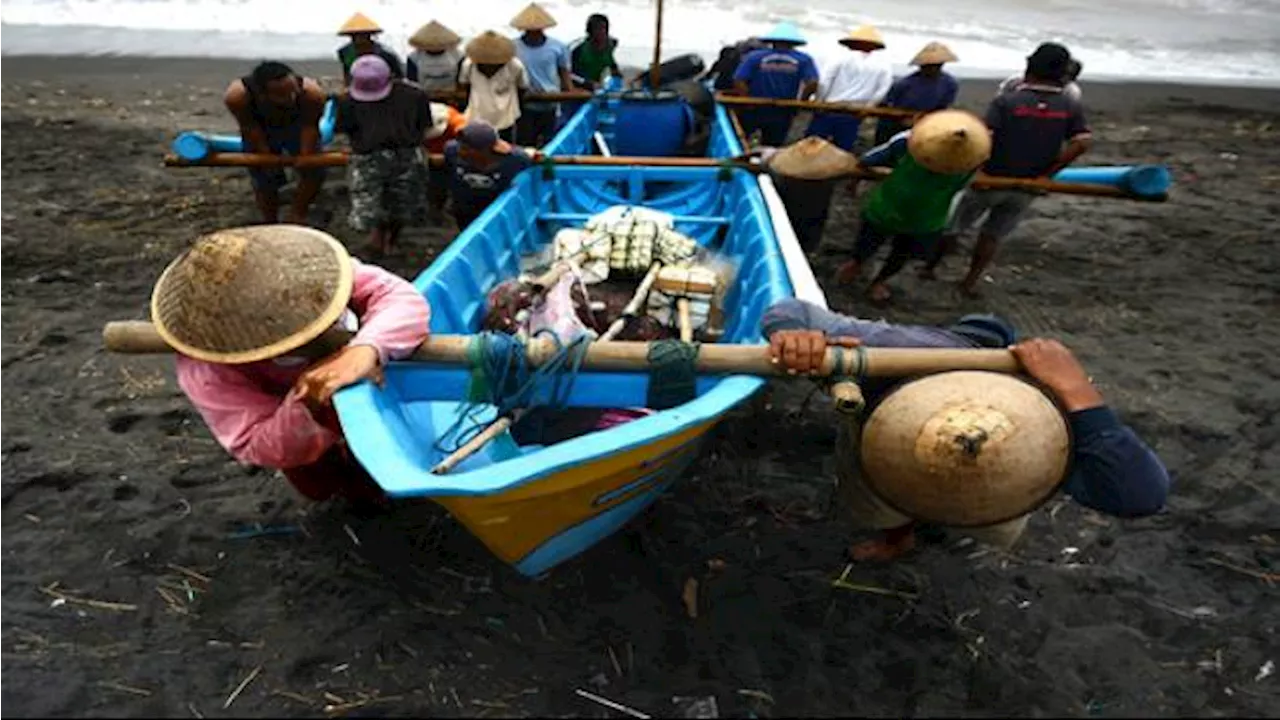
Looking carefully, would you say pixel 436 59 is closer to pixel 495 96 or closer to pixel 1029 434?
pixel 495 96

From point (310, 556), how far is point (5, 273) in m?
4.45

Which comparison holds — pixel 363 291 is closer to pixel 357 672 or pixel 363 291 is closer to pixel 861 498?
pixel 357 672

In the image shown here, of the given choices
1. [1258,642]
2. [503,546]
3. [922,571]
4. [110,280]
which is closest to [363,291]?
[503,546]

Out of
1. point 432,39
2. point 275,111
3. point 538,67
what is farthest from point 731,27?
point 275,111

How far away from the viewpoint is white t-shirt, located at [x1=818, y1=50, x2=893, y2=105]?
26.7ft

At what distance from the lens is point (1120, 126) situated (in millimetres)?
12523

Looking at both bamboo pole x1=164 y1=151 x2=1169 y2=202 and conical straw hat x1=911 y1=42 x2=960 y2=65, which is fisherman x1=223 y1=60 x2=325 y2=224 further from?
conical straw hat x1=911 y1=42 x2=960 y2=65

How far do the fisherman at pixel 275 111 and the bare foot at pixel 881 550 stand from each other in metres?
4.71

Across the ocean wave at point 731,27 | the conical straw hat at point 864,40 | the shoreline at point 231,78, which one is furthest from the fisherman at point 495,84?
the ocean wave at point 731,27

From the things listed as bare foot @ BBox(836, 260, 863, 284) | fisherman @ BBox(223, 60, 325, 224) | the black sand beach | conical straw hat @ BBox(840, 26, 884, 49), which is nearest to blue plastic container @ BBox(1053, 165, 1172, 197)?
the black sand beach

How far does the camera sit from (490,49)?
705 centimetres

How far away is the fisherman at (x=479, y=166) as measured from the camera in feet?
17.4

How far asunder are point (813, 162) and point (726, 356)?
118 inches

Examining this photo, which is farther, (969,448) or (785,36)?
(785,36)
